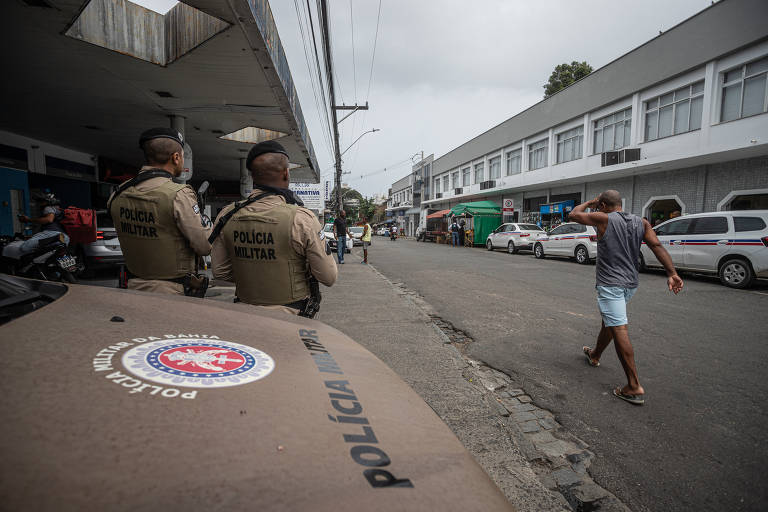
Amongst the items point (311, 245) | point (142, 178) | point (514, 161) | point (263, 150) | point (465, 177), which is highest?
point (514, 161)

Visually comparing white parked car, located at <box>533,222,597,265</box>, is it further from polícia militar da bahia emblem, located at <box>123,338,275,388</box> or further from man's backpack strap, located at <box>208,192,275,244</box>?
polícia militar da bahia emblem, located at <box>123,338,275,388</box>

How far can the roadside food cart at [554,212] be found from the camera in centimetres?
2123

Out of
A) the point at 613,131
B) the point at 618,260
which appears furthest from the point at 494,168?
the point at 618,260

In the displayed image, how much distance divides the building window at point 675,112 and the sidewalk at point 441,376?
1463 centimetres

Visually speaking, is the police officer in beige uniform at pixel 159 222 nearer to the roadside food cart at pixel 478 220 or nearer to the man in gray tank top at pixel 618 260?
the man in gray tank top at pixel 618 260

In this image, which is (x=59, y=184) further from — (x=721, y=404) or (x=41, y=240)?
(x=721, y=404)

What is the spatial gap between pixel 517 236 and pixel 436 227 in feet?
50.8

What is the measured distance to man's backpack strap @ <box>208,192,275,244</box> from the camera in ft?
6.77

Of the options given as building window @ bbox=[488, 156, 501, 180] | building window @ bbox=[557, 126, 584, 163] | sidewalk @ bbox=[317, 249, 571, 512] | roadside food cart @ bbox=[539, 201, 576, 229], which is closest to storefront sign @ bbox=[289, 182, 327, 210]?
sidewalk @ bbox=[317, 249, 571, 512]

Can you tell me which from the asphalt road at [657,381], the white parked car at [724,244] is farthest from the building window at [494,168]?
the asphalt road at [657,381]

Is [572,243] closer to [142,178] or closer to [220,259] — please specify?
[220,259]

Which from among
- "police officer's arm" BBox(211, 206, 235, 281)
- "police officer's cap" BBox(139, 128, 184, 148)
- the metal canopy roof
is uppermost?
the metal canopy roof

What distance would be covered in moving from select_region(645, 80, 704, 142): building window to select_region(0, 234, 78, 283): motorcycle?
18649 mm

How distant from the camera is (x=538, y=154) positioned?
23906mm
